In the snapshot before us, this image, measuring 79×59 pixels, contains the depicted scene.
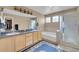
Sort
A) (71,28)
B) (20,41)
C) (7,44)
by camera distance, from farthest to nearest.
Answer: (20,41) < (7,44) < (71,28)

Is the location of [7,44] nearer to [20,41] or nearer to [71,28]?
[20,41]

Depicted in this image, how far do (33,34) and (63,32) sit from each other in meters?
0.84

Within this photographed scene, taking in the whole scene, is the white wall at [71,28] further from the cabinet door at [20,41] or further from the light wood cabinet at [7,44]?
the light wood cabinet at [7,44]

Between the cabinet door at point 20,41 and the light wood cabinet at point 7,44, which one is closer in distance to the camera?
the light wood cabinet at point 7,44

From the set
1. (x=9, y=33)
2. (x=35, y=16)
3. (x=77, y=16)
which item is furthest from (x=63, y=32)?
(x=9, y=33)

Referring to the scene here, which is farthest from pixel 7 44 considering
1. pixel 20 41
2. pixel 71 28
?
pixel 71 28

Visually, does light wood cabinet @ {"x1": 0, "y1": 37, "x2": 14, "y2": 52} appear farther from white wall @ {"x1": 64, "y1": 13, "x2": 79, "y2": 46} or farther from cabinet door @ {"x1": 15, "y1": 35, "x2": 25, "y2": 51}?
white wall @ {"x1": 64, "y1": 13, "x2": 79, "y2": 46}

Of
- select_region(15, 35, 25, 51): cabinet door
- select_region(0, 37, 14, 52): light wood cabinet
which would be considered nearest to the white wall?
select_region(15, 35, 25, 51): cabinet door

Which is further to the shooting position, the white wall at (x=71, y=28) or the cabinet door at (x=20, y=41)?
the cabinet door at (x=20, y=41)

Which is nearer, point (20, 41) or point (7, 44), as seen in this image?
point (7, 44)

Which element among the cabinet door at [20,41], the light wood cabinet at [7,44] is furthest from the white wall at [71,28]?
the light wood cabinet at [7,44]

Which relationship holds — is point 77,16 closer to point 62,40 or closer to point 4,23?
point 62,40

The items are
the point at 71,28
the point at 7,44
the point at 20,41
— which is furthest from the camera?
the point at 20,41

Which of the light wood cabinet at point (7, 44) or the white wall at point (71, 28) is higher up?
the white wall at point (71, 28)
